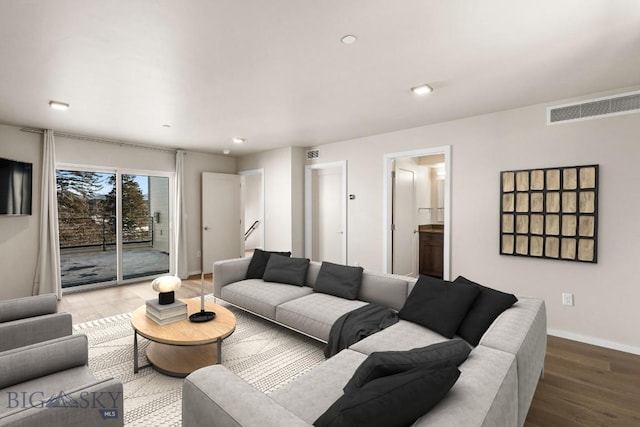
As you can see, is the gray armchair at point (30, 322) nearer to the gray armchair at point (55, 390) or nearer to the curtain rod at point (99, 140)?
the gray armchair at point (55, 390)

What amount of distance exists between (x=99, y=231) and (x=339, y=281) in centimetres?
432

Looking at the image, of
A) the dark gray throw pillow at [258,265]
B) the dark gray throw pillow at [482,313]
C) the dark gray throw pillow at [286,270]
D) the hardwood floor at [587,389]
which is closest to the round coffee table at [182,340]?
the dark gray throw pillow at [286,270]

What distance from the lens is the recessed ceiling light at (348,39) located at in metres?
2.05

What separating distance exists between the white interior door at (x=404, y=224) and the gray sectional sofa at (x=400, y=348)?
218 centimetres

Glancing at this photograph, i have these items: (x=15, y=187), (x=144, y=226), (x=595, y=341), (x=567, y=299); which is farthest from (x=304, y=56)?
(x=144, y=226)

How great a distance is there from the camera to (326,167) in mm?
5613

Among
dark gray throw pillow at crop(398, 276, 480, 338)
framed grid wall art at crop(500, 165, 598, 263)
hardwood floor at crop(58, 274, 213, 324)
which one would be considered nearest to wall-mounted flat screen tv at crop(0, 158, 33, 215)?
hardwood floor at crop(58, 274, 213, 324)

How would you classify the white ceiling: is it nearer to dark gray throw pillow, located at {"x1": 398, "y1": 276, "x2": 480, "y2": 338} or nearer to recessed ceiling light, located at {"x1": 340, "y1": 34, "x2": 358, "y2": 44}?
recessed ceiling light, located at {"x1": 340, "y1": 34, "x2": 358, "y2": 44}

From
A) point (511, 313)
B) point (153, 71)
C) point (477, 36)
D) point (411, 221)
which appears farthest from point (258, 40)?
point (411, 221)

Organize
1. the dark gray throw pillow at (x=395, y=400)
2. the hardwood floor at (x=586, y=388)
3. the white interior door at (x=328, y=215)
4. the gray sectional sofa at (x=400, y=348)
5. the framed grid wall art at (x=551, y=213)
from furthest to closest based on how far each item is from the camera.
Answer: the white interior door at (x=328, y=215) < the framed grid wall art at (x=551, y=213) < the hardwood floor at (x=586, y=388) < the gray sectional sofa at (x=400, y=348) < the dark gray throw pillow at (x=395, y=400)

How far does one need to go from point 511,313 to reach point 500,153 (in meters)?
2.24

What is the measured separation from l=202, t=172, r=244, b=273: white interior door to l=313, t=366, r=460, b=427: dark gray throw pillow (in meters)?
5.51

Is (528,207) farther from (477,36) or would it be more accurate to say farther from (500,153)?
(477,36)

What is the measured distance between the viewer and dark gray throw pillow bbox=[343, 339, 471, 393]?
1265 mm
